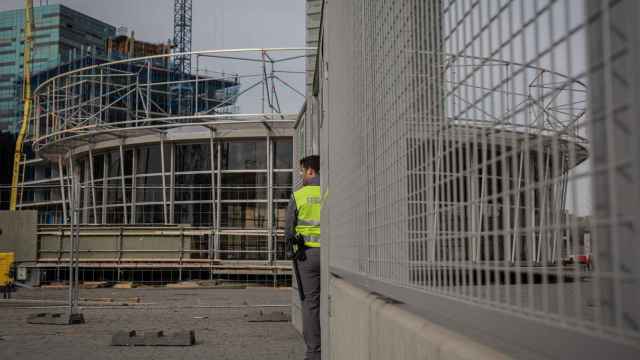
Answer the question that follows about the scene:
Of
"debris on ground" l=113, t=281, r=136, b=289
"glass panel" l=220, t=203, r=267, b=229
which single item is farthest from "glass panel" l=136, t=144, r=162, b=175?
"debris on ground" l=113, t=281, r=136, b=289

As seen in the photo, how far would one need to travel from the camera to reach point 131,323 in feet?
39.4

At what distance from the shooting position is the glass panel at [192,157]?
3156 cm

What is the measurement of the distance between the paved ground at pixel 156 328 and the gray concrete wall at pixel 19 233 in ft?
14.5

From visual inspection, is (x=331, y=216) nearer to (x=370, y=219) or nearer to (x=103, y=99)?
(x=370, y=219)

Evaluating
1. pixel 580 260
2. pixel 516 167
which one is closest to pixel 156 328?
pixel 516 167

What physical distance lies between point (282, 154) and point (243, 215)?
2.82m

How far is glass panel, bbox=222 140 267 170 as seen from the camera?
30.9m

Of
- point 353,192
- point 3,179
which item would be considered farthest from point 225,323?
point 3,179

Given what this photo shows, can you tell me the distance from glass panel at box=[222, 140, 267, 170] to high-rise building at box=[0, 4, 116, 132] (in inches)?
2524

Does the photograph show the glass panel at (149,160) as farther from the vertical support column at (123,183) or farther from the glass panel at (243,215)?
the glass panel at (243,215)

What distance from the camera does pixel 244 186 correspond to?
103 feet

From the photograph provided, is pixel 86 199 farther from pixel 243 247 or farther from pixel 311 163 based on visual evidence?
pixel 311 163

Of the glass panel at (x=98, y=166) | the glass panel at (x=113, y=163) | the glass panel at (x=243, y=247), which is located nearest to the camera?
the glass panel at (x=243, y=247)

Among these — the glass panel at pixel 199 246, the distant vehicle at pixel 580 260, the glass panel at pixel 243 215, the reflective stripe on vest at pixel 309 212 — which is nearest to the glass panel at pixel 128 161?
the glass panel at pixel 243 215
